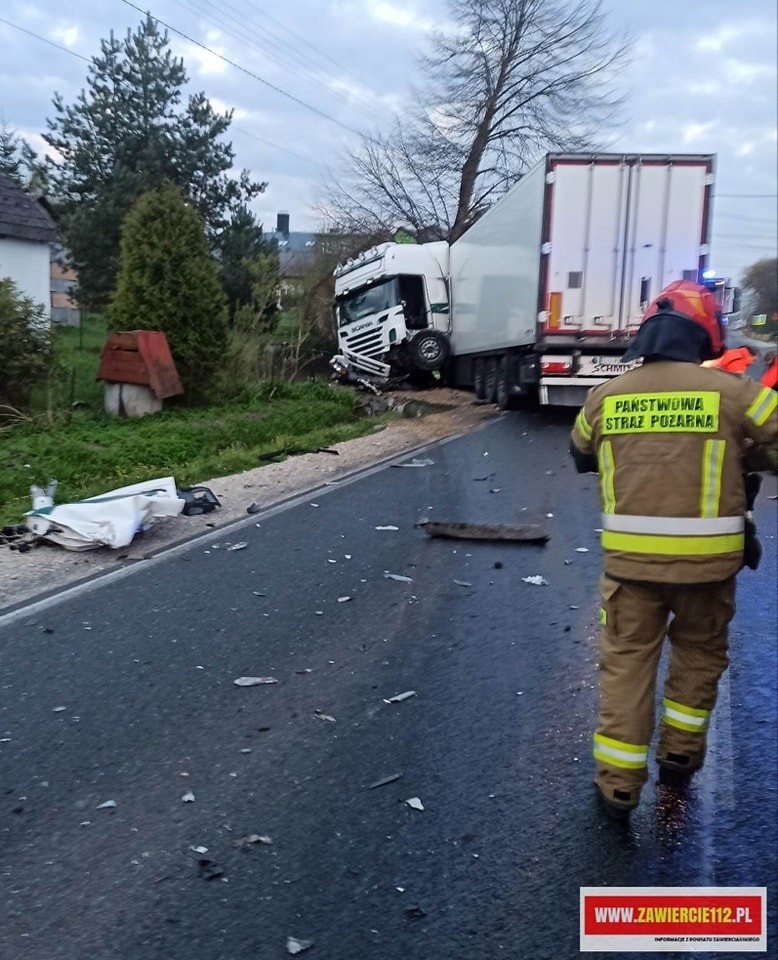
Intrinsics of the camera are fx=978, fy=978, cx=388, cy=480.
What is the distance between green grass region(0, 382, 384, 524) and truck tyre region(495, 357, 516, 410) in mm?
2672

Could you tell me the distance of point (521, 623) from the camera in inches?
225

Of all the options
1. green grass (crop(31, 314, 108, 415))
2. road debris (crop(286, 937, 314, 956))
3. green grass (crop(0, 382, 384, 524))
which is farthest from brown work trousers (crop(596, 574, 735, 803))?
green grass (crop(31, 314, 108, 415))

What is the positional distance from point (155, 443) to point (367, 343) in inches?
441

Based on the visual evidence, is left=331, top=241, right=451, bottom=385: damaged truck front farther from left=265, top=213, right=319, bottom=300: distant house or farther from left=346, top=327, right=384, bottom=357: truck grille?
left=265, top=213, right=319, bottom=300: distant house

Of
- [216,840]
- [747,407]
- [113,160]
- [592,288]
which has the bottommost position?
[216,840]

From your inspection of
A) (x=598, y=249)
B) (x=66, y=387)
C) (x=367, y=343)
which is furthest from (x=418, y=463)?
(x=367, y=343)

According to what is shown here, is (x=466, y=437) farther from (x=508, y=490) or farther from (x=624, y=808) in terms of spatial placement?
(x=624, y=808)

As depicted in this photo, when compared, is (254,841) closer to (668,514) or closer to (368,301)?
(668,514)

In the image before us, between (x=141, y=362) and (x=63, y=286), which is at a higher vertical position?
(x=63, y=286)

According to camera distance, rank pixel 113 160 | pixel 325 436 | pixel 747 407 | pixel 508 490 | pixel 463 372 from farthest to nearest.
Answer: pixel 113 160 < pixel 463 372 < pixel 325 436 < pixel 508 490 < pixel 747 407

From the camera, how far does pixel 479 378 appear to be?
19969 millimetres

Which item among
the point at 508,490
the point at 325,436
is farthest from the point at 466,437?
the point at 508,490

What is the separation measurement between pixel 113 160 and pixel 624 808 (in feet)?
87.1

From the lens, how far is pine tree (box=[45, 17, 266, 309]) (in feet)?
85.6
